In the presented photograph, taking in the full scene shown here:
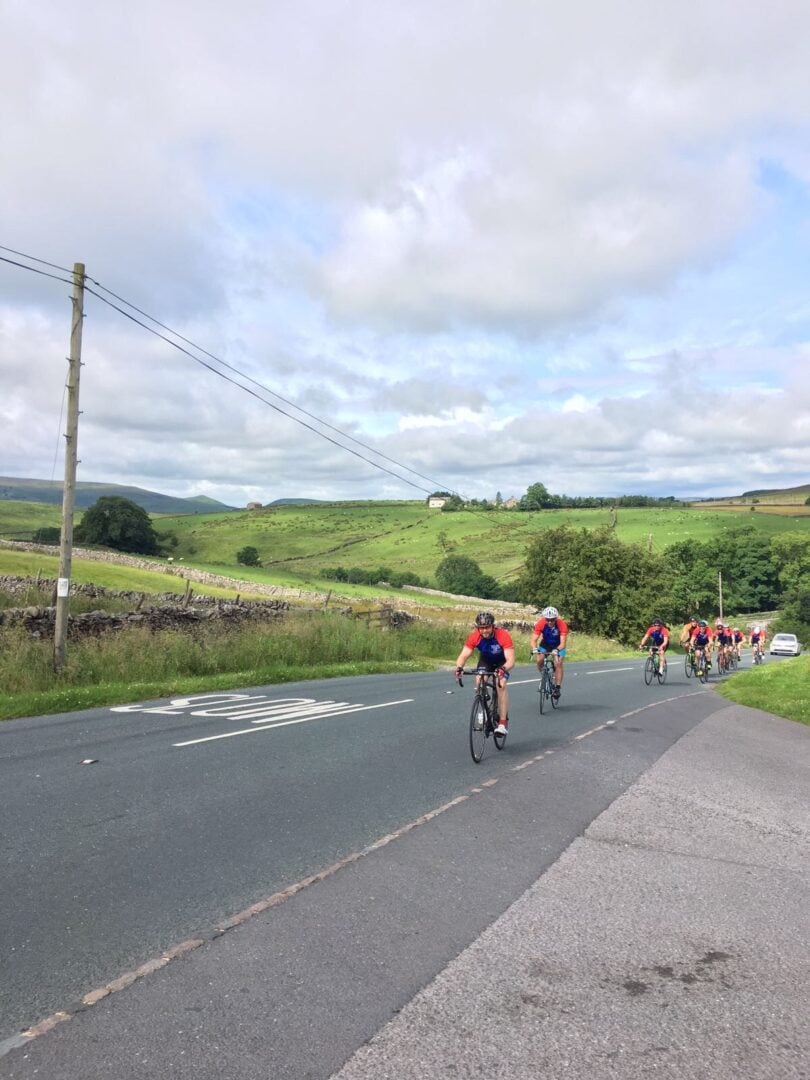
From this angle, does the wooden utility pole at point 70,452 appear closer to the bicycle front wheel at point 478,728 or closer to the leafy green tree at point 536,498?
the bicycle front wheel at point 478,728

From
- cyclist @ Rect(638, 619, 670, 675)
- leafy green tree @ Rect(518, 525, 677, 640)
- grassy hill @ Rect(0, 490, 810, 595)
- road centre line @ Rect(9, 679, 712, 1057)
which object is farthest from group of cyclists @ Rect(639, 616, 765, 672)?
grassy hill @ Rect(0, 490, 810, 595)

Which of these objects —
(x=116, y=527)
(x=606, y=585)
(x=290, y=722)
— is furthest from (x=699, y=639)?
(x=116, y=527)

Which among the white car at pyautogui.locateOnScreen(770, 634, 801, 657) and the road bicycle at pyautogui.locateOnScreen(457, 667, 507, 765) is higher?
the road bicycle at pyautogui.locateOnScreen(457, 667, 507, 765)

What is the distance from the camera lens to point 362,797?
25.0 feet

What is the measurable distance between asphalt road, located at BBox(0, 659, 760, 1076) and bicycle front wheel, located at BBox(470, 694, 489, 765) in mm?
144

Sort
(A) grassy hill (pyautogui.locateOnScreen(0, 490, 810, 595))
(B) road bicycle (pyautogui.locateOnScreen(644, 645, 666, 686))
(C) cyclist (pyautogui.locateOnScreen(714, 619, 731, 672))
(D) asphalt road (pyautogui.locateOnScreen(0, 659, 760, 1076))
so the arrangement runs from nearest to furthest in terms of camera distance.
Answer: (D) asphalt road (pyautogui.locateOnScreen(0, 659, 760, 1076)) < (B) road bicycle (pyautogui.locateOnScreen(644, 645, 666, 686)) < (C) cyclist (pyautogui.locateOnScreen(714, 619, 731, 672)) < (A) grassy hill (pyautogui.locateOnScreen(0, 490, 810, 595))

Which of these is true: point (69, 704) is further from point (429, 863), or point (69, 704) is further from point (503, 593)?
point (503, 593)

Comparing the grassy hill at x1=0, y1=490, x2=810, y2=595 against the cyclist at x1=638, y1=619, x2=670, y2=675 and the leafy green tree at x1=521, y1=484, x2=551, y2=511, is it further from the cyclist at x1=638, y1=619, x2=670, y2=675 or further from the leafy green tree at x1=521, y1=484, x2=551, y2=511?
the cyclist at x1=638, y1=619, x2=670, y2=675

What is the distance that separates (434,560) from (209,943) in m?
106

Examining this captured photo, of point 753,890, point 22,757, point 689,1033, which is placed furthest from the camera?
point 22,757

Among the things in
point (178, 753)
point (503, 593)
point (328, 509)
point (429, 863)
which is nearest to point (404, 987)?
point (429, 863)

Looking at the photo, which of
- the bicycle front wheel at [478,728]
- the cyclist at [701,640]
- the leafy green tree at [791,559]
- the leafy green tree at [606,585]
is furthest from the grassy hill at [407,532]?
the bicycle front wheel at [478,728]

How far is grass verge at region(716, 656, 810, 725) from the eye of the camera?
659 inches

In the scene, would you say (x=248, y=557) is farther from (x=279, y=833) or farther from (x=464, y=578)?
(x=279, y=833)
